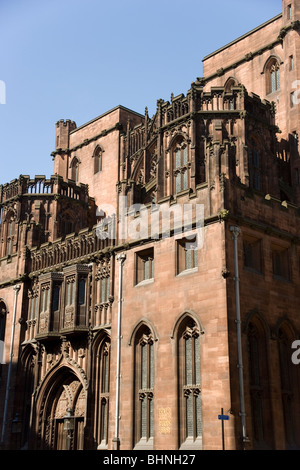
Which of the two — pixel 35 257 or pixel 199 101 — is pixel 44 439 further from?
pixel 199 101

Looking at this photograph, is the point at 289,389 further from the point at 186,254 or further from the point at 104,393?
the point at 104,393

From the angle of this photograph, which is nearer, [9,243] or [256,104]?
[256,104]

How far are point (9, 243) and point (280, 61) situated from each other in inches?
961

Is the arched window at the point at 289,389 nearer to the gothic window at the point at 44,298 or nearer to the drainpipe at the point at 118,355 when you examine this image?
the drainpipe at the point at 118,355

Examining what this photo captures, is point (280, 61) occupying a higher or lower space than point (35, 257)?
higher

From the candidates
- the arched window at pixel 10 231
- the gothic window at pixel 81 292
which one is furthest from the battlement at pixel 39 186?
the gothic window at pixel 81 292

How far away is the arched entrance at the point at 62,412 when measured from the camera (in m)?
37.0

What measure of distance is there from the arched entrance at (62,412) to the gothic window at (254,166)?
1547 centimetres

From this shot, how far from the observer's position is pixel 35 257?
44.2m

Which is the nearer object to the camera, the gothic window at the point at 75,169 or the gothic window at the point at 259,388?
the gothic window at the point at 259,388

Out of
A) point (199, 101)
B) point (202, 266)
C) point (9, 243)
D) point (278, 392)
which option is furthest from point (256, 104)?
point (9, 243)

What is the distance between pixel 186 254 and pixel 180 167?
579 centimetres
